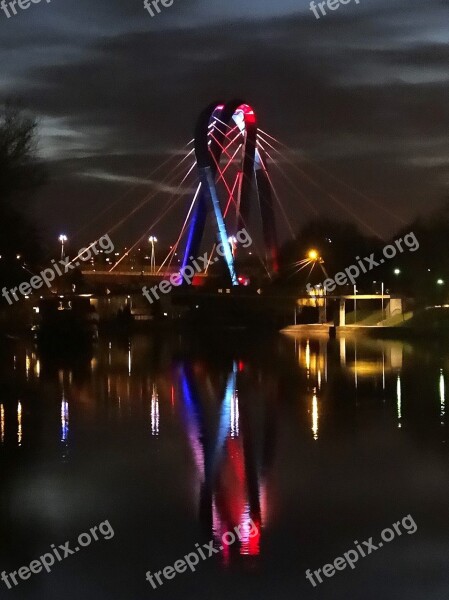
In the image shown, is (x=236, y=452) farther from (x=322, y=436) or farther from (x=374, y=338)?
(x=374, y=338)

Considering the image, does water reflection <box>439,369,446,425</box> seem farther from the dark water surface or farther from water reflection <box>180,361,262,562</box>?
water reflection <box>180,361,262,562</box>

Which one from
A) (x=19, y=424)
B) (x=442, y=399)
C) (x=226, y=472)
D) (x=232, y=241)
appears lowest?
(x=442, y=399)

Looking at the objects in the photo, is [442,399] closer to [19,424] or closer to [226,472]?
[19,424]

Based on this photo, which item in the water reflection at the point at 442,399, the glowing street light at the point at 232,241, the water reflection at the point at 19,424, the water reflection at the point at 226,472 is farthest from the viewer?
the glowing street light at the point at 232,241

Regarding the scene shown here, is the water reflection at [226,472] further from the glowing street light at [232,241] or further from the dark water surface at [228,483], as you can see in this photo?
the glowing street light at [232,241]

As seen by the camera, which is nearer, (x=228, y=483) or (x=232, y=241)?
(x=228, y=483)

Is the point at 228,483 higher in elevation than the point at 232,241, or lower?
lower

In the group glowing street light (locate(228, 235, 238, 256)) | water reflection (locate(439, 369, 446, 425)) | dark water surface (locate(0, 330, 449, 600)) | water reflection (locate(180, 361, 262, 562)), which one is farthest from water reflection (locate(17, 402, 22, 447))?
glowing street light (locate(228, 235, 238, 256))

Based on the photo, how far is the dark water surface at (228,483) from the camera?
27.3ft

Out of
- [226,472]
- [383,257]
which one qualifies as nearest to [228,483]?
[226,472]

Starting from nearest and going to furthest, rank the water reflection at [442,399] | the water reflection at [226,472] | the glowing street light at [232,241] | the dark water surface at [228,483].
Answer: the dark water surface at [228,483], the water reflection at [226,472], the water reflection at [442,399], the glowing street light at [232,241]

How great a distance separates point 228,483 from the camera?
1193cm

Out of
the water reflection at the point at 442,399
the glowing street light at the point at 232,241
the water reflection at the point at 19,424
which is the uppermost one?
the glowing street light at the point at 232,241

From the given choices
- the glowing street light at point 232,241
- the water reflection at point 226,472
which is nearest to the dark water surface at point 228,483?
the water reflection at point 226,472
